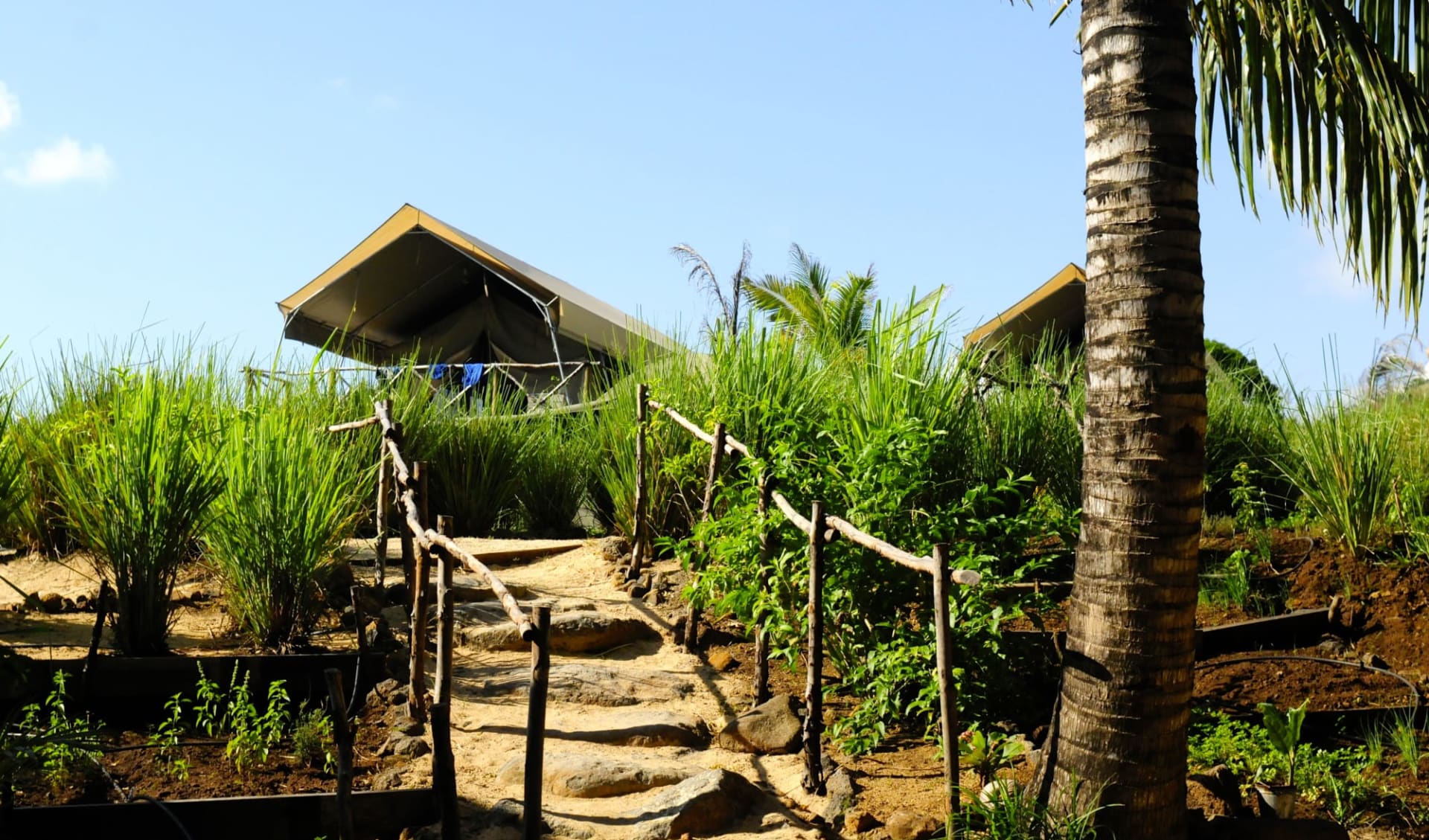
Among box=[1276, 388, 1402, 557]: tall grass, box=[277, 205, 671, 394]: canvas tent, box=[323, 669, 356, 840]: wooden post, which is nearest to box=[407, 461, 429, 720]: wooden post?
box=[323, 669, 356, 840]: wooden post

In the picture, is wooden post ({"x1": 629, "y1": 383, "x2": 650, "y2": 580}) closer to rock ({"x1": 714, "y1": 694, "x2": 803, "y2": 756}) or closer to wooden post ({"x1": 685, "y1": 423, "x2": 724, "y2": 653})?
wooden post ({"x1": 685, "y1": 423, "x2": 724, "y2": 653})

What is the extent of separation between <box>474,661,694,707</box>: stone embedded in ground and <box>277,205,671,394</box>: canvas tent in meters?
7.81

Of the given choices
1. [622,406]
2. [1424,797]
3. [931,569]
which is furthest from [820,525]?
[622,406]

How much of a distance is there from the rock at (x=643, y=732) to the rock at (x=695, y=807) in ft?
2.40

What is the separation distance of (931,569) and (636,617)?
3688mm

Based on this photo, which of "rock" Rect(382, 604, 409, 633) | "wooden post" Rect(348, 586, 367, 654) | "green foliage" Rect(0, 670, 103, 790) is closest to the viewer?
"green foliage" Rect(0, 670, 103, 790)

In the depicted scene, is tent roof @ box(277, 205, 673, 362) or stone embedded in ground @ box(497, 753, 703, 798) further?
tent roof @ box(277, 205, 673, 362)

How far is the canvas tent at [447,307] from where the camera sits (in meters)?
14.9

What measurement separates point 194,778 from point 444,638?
3.80ft

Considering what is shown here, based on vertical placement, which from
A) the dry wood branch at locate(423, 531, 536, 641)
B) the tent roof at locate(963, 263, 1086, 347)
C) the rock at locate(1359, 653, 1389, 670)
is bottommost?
the rock at locate(1359, 653, 1389, 670)

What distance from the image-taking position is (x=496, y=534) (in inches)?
418

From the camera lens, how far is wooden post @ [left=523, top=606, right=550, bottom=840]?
336 centimetres

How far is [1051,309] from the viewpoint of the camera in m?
16.3

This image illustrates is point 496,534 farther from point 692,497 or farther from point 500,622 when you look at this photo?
point 500,622
